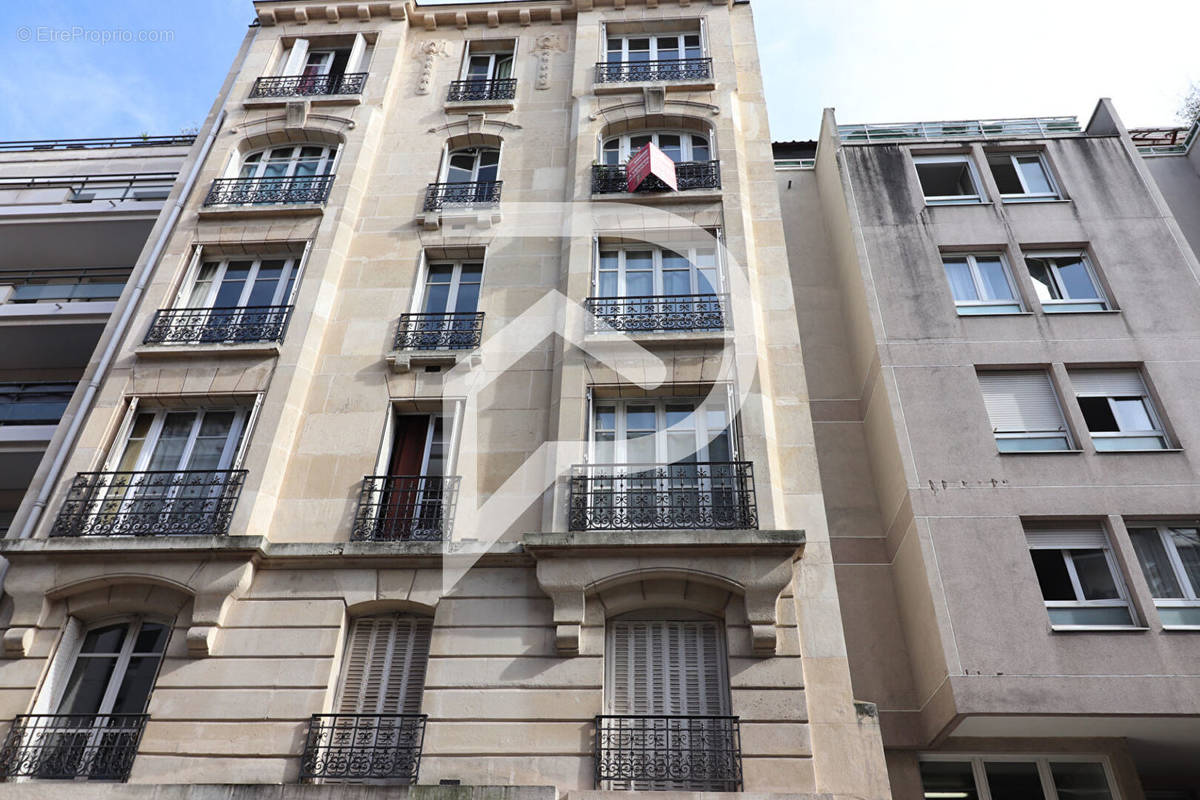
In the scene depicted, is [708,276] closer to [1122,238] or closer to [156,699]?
[1122,238]

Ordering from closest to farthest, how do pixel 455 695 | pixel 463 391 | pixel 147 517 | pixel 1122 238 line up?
pixel 455 695 → pixel 147 517 → pixel 463 391 → pixel 1122 238

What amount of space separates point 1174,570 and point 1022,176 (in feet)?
27.6

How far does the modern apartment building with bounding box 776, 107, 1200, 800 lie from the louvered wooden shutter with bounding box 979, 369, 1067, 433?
4 cm

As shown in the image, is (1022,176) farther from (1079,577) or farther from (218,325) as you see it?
(218,325)

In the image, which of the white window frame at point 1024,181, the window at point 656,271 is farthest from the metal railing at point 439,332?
the white window frame at point 1024,181

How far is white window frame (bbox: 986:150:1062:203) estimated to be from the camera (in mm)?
16016

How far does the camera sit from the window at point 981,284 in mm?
14581

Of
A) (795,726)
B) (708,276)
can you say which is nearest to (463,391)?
(708,276)

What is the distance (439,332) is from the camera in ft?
43.3

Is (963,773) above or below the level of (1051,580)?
below

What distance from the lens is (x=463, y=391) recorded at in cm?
1252

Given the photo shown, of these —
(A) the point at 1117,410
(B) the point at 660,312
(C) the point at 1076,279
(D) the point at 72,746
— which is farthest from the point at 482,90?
(D) the point at 72,746

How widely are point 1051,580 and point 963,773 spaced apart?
296 cm

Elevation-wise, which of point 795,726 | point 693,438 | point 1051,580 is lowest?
point 795,726
